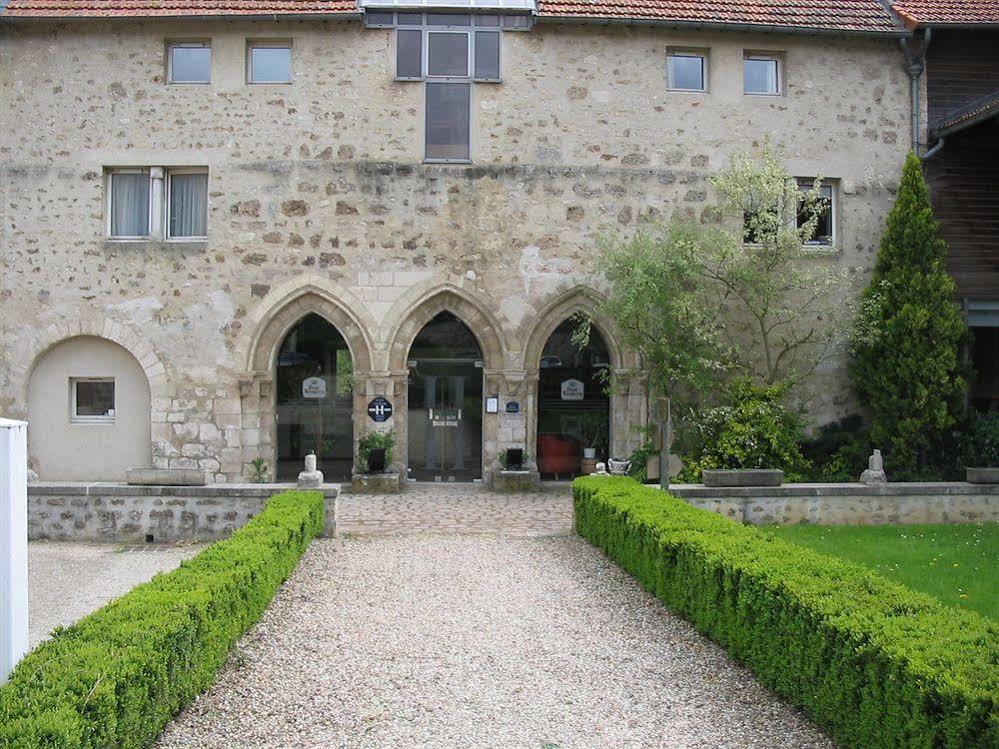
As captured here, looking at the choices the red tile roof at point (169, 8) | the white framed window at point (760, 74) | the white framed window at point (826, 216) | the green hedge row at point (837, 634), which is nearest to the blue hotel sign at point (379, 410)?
the red tile roof at point (169, 8)

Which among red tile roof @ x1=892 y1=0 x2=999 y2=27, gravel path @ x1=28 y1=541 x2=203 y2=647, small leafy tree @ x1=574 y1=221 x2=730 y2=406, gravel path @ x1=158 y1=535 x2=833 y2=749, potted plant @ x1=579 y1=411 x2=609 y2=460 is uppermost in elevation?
red tile roof @ x1=892 y1=0 x2=999 y2=27

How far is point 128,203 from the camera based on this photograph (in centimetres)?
1614

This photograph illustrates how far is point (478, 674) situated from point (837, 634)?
2405mm

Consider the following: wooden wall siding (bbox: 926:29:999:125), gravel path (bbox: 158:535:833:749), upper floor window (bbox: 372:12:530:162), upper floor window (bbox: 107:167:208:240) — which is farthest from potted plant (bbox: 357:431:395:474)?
wooden wall siding (bbox: 926:29:999:125)

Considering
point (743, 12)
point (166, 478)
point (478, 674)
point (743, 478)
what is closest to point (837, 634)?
point (478, 674)

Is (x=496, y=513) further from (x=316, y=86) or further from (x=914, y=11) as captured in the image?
(x=914, y=11)

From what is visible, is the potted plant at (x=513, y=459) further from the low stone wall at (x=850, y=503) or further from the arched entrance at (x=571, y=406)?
the low stone wall at (x=850, y=503)

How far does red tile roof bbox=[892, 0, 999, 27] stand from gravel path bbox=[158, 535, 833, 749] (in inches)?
454

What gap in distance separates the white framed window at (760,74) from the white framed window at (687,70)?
74 cm

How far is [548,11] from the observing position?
51.6ft

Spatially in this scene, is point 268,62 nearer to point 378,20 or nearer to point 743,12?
point 378,20

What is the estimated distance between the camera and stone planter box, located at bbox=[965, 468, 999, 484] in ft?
40.5

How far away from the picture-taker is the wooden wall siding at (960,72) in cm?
1633

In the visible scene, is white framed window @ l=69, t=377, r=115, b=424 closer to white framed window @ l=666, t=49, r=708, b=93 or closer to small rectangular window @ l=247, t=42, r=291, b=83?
small rectangular window @ l=247, t=42, r=291, b=83
